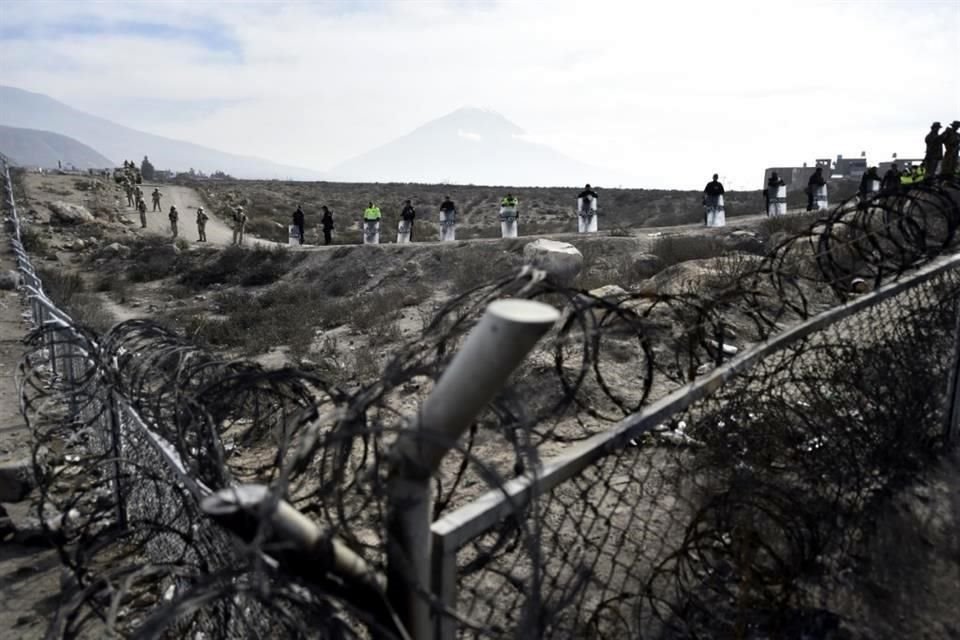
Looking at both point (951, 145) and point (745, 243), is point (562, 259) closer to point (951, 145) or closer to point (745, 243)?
point (745, 243)

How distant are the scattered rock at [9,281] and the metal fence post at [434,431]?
56.3 ft

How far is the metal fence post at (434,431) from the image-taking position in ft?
5.08

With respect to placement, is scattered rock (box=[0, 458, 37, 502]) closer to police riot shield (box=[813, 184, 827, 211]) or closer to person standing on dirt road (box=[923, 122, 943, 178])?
person standing on dirt road (box=[923, 122, 943, 178])

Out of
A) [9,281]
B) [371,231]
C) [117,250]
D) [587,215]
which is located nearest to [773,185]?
[587,215]

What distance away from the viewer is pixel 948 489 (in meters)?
4.60

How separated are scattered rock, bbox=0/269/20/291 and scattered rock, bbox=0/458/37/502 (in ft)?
38.1

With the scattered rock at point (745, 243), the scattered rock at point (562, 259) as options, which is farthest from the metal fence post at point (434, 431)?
the scattered rock at point (745, 243)

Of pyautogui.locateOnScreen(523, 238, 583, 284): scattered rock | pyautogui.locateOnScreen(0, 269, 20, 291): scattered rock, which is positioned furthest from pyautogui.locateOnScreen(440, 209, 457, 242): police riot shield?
pyautogui.locateOnScreen(0, 269, 20, 291): scattered rock

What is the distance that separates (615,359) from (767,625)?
17.5ft

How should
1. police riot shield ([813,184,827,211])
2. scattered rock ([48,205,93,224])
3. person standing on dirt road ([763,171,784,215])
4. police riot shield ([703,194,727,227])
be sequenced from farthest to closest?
scattered rock ([48,205,93,224])
police riot shield ([813,184,827,211])
person standing on dirt road ([763,171,784,215])
police riot shield ([703,194,727,227])

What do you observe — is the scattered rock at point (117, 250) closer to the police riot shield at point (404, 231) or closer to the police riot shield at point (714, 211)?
the police riot shield at point (404, 231)

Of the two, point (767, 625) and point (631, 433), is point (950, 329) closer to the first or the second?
point (767, 625)

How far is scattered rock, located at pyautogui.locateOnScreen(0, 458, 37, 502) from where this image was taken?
596 cm

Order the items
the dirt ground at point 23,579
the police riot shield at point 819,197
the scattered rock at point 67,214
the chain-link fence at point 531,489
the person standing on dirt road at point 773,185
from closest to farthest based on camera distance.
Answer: the chain-link fence at point 531,489 → the dirt ground at point 23,579 → the person standing on dirt road at point 773,185 → the police riot shield at point 819,197 → the scattered rock at point 67,214
